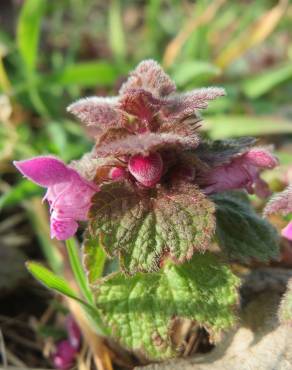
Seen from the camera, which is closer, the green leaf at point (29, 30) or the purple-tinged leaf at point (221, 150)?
the purple-tinged leaf at point (221, 150)

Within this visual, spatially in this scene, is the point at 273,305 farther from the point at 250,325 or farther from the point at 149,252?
the point at 149,252

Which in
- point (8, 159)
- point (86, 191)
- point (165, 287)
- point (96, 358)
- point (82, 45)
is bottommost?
point (96, 358)

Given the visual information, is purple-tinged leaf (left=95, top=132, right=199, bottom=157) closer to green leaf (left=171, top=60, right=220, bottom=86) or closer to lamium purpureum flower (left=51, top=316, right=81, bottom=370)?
lamium purpureum flower (left=51, top=316, right=81, bottom=370)

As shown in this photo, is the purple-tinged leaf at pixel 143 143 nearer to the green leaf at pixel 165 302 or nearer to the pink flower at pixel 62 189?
the pink flower at pixel 62 189

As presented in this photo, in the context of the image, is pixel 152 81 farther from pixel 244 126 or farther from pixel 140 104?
pixel 244 126

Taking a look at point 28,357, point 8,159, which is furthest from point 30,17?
point 28,357

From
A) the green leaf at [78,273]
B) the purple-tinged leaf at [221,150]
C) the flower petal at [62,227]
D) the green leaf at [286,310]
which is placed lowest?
the green leaf at [286,310]

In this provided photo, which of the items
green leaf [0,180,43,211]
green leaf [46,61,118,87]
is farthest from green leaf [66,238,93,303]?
green leaf [46,61,118,87]

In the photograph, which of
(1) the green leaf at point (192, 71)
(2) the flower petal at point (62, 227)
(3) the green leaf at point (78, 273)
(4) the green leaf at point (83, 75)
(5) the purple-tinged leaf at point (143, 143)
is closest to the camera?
(5) the purple-tinged leaf at point (143, 143)

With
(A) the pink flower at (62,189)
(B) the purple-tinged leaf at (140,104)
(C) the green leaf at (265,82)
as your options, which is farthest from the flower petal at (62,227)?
(C) the green leaf at (265,82)
